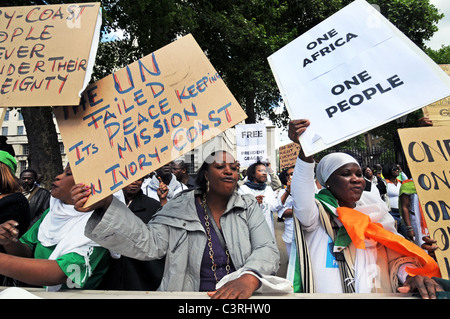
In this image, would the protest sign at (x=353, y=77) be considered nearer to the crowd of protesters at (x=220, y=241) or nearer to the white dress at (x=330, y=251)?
the crowd of protesters at (x=220, y=241)

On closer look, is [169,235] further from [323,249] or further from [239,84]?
[239,84]

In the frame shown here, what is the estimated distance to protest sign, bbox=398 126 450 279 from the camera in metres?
1.58

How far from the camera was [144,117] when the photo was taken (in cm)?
177

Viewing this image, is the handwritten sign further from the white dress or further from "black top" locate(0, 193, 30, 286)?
"black top" locate(0, 193, 30, 286)

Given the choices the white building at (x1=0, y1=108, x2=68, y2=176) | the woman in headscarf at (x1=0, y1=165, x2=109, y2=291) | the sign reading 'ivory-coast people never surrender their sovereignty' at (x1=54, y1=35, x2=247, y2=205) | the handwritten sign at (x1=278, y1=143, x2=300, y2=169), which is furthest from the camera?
the white building at (x1=0, y1=108, x2=68, y2=176)

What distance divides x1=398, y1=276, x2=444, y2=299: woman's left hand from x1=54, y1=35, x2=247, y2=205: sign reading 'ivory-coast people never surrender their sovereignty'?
1.16 metres

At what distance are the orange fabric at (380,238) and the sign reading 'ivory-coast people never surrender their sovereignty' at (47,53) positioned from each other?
1694mm

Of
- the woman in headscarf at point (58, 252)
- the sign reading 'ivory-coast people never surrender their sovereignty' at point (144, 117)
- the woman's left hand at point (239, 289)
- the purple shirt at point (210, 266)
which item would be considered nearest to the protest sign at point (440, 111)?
the sign reading 'ivory-coast people never surrender their sovereignty' at point (144, 117)

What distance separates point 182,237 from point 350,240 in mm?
1003

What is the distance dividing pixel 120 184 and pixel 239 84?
11403mm

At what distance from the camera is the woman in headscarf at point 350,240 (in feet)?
5.83

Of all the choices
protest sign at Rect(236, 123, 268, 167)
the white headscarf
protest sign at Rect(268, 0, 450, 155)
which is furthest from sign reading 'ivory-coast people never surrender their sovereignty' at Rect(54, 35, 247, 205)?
protest sign at Rect(236, 123, 268, 167)

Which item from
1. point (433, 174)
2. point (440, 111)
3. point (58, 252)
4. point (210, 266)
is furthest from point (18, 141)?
point (433, 174)

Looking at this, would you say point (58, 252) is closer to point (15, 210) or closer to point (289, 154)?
point (15, 210)
